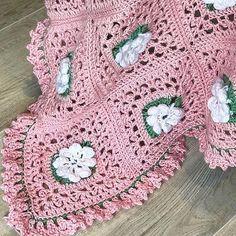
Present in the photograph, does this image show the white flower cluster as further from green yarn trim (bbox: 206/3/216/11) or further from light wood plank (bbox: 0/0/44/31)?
light wood plank (bbox: 0/0/44/31)

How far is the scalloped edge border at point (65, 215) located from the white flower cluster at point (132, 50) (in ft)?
0.69

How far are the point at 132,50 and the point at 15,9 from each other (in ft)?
2.07

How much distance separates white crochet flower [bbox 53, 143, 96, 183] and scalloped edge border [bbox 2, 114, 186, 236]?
0.22 ft

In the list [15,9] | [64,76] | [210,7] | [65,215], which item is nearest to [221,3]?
[210,7]

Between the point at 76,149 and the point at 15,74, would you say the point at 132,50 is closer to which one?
the point at 76,149

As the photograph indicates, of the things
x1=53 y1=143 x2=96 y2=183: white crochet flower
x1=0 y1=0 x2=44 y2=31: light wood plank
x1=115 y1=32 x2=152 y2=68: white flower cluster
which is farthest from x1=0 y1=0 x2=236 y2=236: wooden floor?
x1=0 y1=0 x2=44 y2=31: light wood plank

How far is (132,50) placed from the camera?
1051mm

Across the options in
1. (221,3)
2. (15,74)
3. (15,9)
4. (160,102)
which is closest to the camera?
(221,3)

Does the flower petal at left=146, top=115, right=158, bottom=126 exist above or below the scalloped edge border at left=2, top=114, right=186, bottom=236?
above

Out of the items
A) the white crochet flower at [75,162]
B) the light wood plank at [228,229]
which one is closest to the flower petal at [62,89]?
the white crochet flower at [75,162]

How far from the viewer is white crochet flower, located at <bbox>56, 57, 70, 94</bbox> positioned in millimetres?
1160

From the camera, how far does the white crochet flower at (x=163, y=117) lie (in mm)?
1081

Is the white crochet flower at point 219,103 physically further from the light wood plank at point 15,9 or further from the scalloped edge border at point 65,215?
the light wood plank at point 15,9

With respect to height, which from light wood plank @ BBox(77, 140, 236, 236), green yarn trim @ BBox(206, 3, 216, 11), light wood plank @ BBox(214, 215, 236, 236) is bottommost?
light wood plank @ BBox(214, 215, 236, 236)
